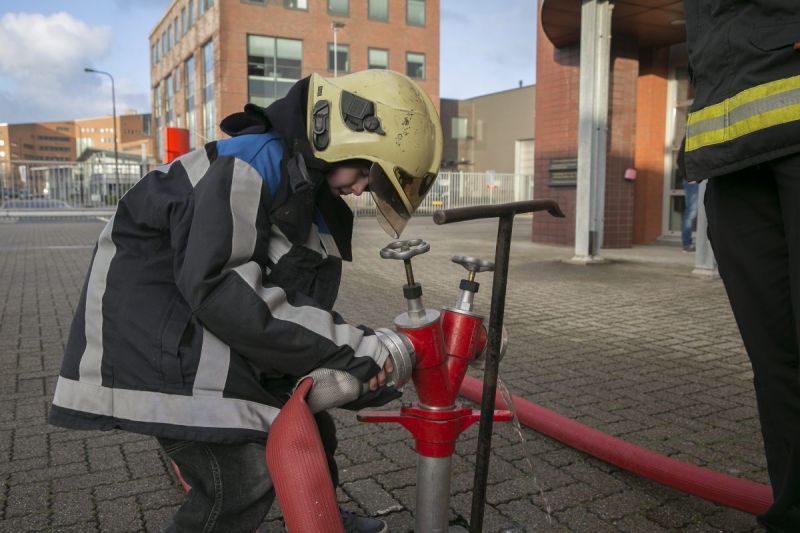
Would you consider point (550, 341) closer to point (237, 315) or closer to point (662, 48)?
point (237, 315)

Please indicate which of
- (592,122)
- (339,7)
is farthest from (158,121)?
(592,122)

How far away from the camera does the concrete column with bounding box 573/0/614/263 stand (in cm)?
927

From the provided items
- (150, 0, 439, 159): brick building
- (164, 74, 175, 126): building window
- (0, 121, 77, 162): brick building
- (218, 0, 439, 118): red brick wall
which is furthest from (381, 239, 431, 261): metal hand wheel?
(0, 121, 77, 162): brick building

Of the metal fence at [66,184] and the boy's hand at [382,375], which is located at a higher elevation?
the metal fence at [66,184]

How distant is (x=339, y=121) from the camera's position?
1.84 m

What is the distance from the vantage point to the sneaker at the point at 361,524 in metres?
2.31

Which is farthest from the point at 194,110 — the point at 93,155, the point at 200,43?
the point at 93,155

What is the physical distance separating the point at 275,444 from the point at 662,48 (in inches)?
475

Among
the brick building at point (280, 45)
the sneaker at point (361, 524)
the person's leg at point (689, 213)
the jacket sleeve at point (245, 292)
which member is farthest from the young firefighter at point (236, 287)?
the brick building at point (280, 45)

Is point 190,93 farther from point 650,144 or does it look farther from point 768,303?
point 768,303

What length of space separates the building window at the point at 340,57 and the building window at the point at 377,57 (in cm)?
122

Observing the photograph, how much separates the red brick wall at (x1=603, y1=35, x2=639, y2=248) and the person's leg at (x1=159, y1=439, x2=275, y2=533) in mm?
10454

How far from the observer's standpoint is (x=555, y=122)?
11.7 m

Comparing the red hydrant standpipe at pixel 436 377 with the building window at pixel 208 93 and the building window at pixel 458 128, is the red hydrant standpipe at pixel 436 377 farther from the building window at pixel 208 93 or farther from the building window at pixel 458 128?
the building window at pixel 458 128
